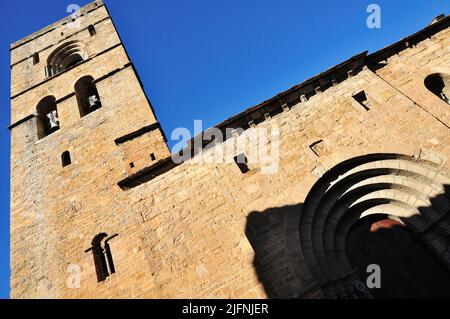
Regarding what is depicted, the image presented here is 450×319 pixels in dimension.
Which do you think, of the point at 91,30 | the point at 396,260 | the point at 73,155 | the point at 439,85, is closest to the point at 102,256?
the point at 73,155

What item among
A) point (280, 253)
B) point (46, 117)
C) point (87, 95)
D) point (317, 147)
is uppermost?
point (87, 95)

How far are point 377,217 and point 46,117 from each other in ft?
37.4

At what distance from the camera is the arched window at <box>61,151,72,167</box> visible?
10714 millimetres

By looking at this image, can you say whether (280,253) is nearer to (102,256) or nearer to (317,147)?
(317,147)

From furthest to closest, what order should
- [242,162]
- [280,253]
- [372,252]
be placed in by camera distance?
[242,162]
[372,252]
[280,253]

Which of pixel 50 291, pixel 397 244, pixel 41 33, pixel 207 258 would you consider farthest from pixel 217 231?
pixel 41 33

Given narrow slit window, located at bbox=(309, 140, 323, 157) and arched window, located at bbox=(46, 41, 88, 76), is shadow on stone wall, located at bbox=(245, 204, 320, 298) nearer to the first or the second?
narrow slit window, located at bbox=(309, 140, 323, 157)

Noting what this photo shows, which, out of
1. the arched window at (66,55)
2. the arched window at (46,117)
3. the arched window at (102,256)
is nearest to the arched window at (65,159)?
the arched window at (46,117)

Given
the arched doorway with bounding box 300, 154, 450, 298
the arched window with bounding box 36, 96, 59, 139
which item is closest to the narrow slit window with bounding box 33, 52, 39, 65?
the arched window with bounding box 36, 96, 59, 139

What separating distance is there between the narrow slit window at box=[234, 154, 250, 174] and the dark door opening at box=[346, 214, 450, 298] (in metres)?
2.59

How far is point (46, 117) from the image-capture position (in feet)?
42.7

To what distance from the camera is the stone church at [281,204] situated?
6.57m

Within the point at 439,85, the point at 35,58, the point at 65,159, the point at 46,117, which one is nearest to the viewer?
the point at 439,85
